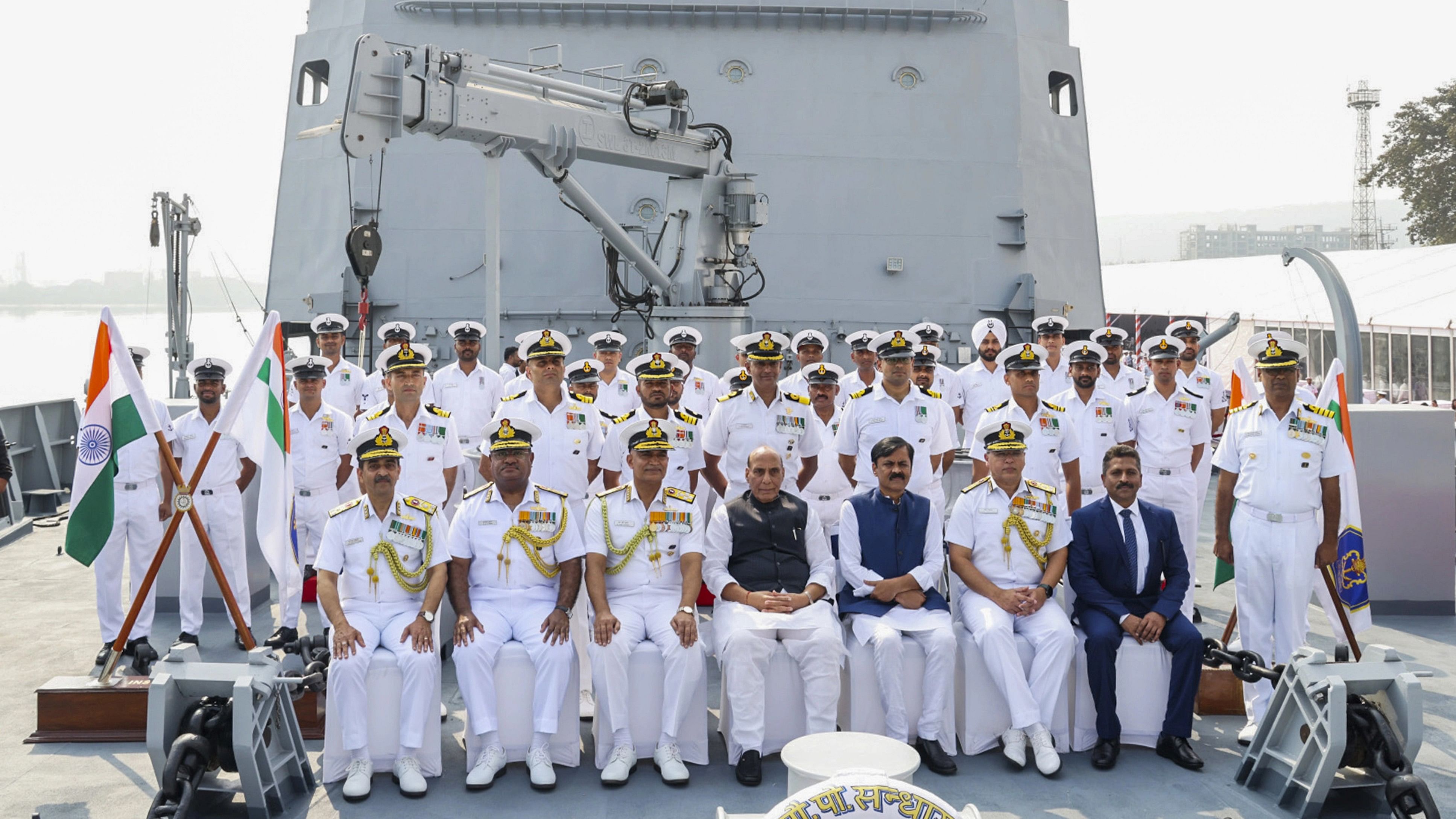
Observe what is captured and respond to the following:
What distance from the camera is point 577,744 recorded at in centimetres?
432

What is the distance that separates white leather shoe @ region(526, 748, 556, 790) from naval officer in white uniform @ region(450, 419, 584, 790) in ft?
0.12

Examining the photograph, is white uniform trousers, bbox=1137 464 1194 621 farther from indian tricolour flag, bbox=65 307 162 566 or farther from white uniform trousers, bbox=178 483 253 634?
indian tricolour flag, bbox=65 307 162 566

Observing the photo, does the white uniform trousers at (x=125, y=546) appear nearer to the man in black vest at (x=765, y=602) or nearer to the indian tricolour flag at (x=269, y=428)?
the indian tricolour flag at (x=269, y=428)

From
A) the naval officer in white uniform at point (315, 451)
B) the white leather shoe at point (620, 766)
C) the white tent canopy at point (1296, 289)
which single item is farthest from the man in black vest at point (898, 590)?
the white tent canopy at point (1296, 289)

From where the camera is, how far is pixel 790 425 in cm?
581

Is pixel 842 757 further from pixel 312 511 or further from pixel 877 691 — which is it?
pixel 312 511

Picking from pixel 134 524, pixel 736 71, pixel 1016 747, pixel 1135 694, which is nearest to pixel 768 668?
pixel 1016 747

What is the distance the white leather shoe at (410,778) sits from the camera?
4.04 m

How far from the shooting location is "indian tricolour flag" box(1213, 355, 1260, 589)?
16.9ft

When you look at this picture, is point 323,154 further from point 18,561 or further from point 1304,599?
point 1304,599

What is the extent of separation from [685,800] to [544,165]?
4.85m

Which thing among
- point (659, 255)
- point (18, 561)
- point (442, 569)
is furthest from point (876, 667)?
point (18, 561)

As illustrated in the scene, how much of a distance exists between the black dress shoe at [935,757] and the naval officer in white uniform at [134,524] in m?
3.61

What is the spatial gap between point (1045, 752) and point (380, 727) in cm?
246
